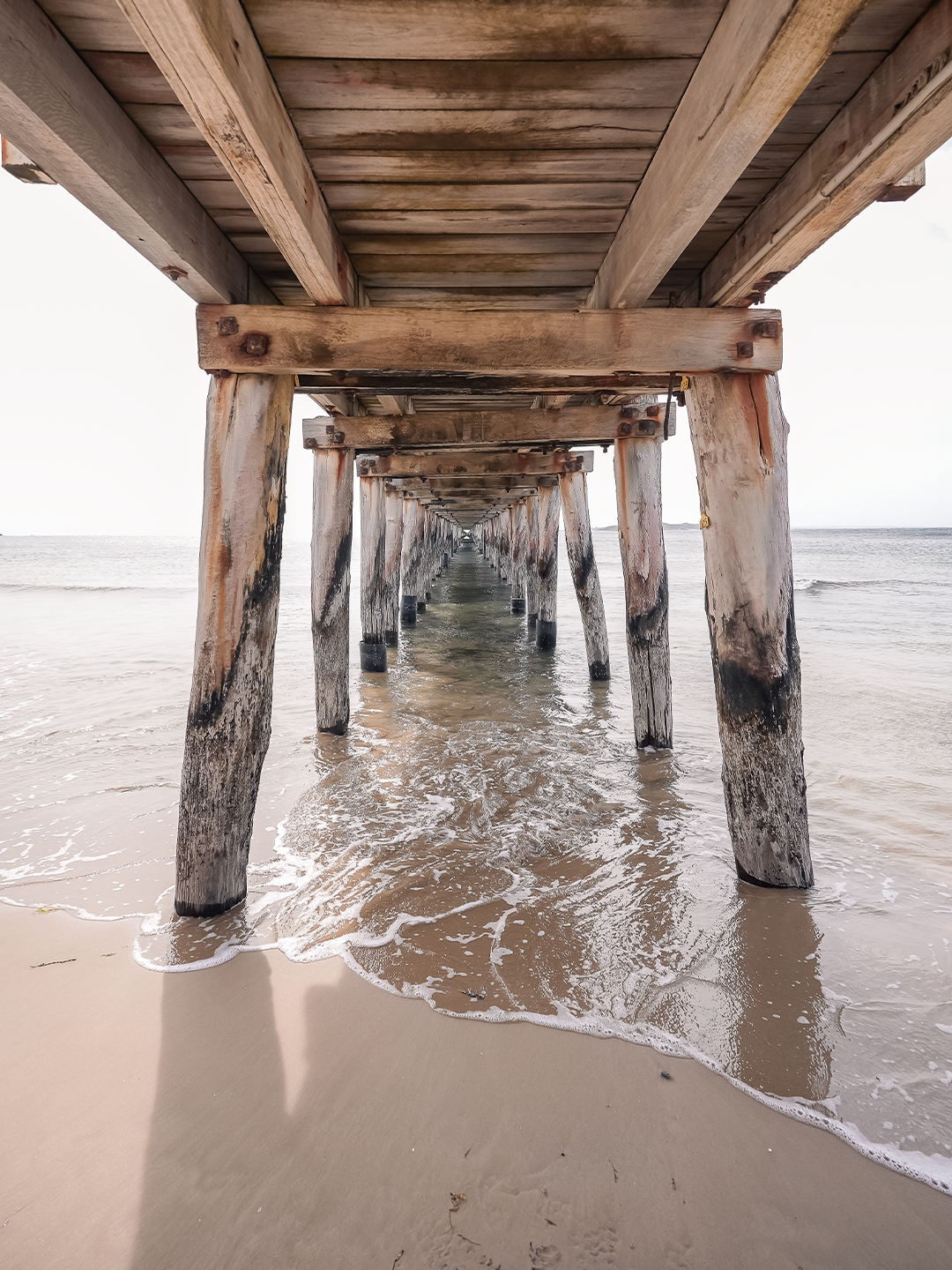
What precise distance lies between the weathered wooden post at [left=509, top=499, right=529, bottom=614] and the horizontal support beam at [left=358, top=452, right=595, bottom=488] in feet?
19.6

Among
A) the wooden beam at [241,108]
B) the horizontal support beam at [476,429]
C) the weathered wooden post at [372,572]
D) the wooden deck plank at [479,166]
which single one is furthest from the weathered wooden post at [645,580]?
the weathered wooden post at [372,572]

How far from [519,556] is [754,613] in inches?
460

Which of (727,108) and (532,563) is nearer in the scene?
(727,108)

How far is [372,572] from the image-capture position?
782 centimetres

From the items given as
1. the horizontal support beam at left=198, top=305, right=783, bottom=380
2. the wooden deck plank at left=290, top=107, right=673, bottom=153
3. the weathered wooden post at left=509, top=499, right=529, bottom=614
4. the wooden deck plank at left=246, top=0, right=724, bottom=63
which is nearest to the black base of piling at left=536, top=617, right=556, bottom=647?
the weathered wooden post at left=509, top=499, right=529, bottom=614

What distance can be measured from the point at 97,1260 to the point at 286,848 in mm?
1972

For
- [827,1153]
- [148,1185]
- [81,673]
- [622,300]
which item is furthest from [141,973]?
[81,673]

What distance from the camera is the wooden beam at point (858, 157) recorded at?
1466 mm

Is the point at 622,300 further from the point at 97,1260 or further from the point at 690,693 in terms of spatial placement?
the point at 690,693

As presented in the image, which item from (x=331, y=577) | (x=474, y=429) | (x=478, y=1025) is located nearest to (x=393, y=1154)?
(x=478, y=1025)

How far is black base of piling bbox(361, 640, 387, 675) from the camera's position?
26.2 ft

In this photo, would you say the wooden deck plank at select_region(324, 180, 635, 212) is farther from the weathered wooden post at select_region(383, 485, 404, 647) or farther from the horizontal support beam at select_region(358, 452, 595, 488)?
the weathered wooden post at select_region(383, 485, 404, 647)

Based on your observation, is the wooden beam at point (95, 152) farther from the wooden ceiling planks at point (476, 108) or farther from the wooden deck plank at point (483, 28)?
the wooden deck plank at point (483, 28)

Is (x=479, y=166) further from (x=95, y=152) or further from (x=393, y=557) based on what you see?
(x=393, y=557)
